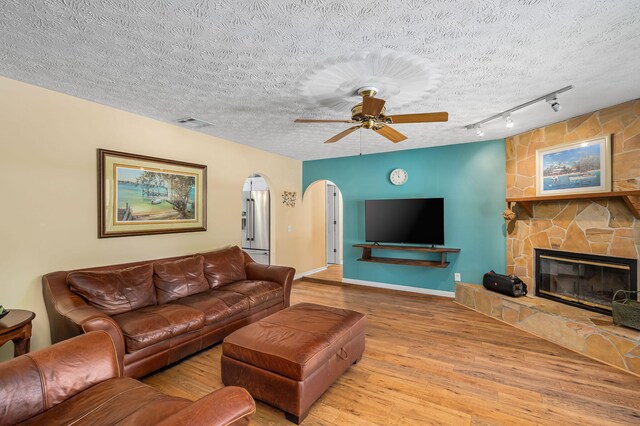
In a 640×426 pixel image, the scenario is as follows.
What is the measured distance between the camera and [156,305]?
114 inches

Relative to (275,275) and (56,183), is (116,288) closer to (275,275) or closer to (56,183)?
(56,183)

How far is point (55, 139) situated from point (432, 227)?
4.83m

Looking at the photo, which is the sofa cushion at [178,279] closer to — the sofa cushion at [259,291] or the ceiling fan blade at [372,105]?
the sofa cushion at [259,291]

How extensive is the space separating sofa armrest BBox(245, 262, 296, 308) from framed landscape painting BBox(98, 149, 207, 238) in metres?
0.93

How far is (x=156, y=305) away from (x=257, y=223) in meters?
3.66

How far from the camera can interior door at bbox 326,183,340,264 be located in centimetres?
778

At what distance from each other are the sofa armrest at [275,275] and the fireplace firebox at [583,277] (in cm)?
332

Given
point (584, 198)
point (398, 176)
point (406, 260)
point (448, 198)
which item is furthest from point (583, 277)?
point (398, 176)

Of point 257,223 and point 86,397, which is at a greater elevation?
point 257,223

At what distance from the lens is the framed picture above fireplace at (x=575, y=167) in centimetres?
316

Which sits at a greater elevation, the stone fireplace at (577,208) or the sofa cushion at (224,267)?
the stone fireplace at (577,208)

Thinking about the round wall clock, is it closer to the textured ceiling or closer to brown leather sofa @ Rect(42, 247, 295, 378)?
the textured ceiling

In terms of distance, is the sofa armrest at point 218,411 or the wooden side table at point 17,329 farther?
the wooden side table at point 17,329

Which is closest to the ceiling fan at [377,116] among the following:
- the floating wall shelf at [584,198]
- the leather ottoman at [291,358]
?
the leather ottoman at [291,358]
